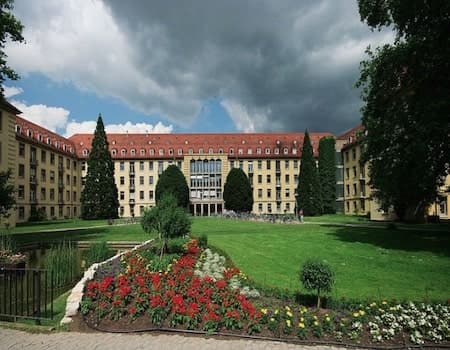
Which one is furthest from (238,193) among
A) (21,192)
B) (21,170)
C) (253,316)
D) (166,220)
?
(253,316)

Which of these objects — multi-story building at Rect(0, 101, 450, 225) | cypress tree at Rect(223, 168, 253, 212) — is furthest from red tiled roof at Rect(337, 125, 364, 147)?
cypress tree at Rect(223, 168, 253, 212)

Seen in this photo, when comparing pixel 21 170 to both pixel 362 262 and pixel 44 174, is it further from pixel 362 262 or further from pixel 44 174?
pixel 362 262

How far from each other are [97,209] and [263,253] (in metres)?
46.1

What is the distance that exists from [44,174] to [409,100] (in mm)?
54876

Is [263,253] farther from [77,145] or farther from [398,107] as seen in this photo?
[77,145]

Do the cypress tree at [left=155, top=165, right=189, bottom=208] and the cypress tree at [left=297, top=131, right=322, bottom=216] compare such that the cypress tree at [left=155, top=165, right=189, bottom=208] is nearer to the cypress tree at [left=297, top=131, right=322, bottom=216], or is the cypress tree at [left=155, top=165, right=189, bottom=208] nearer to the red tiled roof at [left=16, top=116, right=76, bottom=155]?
the red tiled roof at [left=16, top=116, right=76, bottom=155]

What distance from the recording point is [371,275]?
1167 centimetres

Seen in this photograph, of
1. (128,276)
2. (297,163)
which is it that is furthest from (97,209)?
(128,276)

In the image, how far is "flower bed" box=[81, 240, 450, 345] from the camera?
6.55 meters

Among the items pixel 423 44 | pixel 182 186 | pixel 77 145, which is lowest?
pixel 182 186

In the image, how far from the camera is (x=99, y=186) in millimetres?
56531

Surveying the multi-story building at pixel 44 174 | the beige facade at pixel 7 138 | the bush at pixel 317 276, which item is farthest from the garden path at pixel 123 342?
the multi-story building at pixel 44 174

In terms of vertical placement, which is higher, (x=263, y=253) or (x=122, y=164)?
(x=122, y=164)

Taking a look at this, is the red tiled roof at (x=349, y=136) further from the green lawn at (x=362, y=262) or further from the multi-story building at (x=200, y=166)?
the green lawn at (x=362, y=262)
